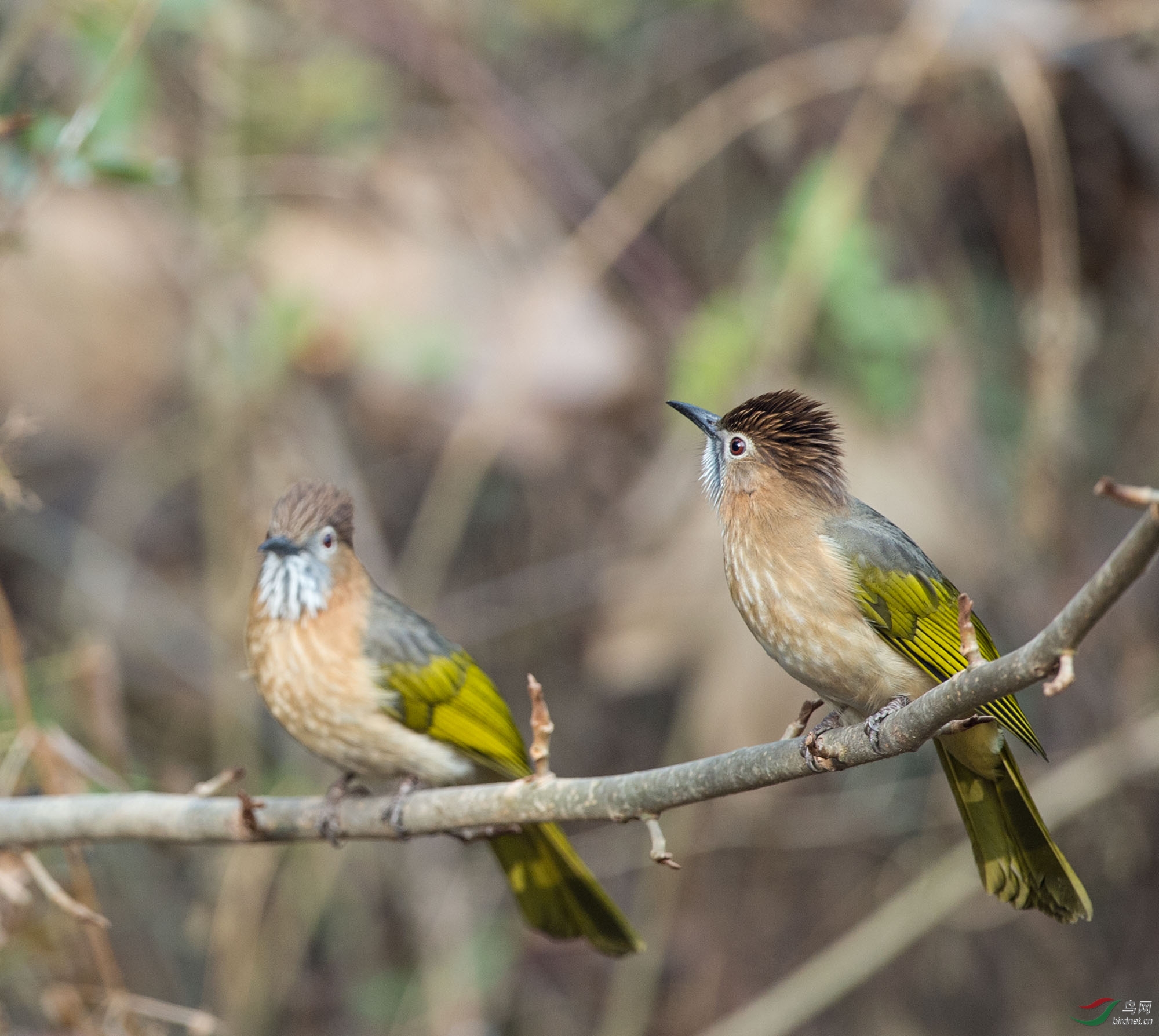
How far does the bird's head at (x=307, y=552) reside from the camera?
4094 mm

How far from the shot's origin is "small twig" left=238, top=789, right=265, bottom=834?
323 centimetres

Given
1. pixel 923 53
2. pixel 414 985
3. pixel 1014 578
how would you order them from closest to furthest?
pixel 923 53
pixel 1014 578
pixel 414 985

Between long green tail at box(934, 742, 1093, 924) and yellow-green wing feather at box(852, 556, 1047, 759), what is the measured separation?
0.18 metres

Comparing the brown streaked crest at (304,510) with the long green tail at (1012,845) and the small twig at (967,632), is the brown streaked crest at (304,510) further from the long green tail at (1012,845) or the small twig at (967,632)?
the small twig at (967,632)

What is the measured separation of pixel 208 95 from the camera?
5.87 metres

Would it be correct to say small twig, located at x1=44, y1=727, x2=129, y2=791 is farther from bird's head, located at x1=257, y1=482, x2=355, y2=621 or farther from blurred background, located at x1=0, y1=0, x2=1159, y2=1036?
blurred background, located at x1=0, y1=0, x2=1159, y2=1036

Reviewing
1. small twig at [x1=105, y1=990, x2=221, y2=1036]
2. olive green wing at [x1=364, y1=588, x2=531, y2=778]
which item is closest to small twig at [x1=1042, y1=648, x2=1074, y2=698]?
olive green wing at [x1=364, y1=588, x2=531, y2=778]

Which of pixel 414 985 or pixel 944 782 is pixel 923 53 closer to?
pixel 944 782

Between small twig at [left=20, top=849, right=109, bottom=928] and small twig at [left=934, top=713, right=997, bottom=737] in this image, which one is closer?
small twig at [left=934, top=713, right=997, bottom=737]

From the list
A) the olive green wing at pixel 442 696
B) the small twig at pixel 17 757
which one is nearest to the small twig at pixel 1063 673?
the olive green wing at pixel 442 696

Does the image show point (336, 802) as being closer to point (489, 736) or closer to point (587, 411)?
point (489, 736)

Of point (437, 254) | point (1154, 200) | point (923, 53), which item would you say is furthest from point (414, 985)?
point (1154, 200)

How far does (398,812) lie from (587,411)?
3569 mm

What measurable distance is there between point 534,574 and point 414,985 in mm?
2191
